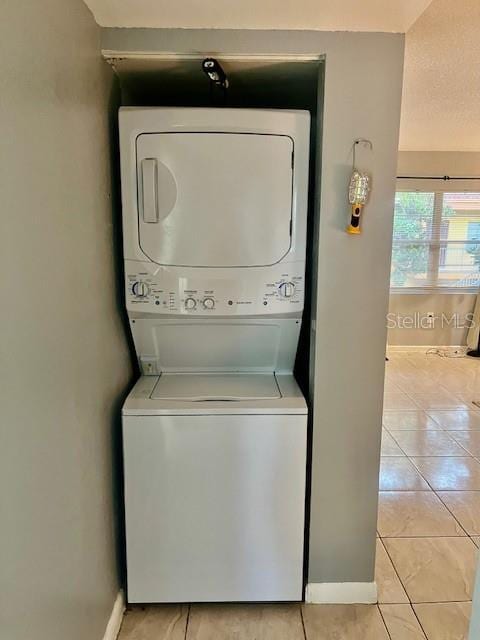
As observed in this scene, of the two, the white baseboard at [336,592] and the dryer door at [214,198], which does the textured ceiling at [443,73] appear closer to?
the dryer door at [214,198]

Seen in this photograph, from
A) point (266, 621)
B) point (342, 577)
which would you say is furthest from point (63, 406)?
point (342, 577)

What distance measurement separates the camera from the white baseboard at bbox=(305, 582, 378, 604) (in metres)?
1.83

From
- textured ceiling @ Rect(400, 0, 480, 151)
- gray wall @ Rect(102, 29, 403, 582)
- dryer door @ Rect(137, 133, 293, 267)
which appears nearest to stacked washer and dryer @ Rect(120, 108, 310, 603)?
dryer door @ Rect(137, 133, 293, 267)

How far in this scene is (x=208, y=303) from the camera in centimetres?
176

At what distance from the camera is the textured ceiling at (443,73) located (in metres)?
1.78

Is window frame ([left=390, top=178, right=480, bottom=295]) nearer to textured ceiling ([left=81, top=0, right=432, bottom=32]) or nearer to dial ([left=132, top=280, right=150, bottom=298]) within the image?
textured ceiling ([left=81, top=0, right=432, bottom=32])

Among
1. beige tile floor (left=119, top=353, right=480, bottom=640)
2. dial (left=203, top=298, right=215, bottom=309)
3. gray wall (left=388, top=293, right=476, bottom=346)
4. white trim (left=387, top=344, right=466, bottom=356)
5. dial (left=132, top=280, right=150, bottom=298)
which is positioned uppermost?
dial (left=132, top=280, right=150, bottom=298)

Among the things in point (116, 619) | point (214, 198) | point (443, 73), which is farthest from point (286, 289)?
point (443, 73)

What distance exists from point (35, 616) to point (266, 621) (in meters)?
1.01

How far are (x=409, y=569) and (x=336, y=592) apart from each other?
0.42m

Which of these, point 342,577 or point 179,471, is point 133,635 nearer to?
point 179,471

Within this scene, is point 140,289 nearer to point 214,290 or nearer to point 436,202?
point 214,290

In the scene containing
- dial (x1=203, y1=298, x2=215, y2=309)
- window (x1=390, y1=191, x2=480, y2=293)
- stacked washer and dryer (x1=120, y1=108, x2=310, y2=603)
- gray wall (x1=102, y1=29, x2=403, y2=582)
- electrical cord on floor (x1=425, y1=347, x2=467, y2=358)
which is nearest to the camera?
gray wall (x1=102, y1=29, x2=403, y2=582)

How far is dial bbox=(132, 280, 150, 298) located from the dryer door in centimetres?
10
